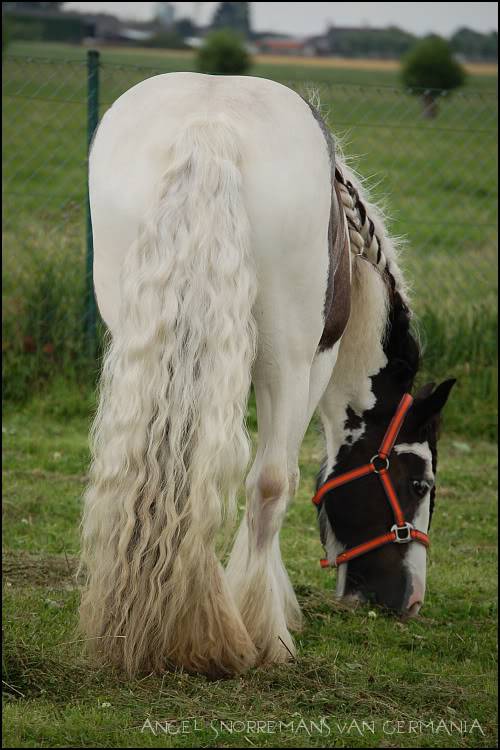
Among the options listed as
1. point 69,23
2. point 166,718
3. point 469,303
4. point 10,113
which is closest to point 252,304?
point 166,718

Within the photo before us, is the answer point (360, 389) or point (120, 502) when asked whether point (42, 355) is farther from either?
point (120, 502)

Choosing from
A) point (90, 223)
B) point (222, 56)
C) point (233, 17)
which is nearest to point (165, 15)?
point (233, 17)

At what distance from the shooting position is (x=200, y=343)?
8.46 ft

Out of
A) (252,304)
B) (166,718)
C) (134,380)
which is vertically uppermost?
(252,304)

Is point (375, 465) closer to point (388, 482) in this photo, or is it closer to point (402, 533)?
point (388, 482)

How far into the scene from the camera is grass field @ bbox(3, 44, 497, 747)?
2.53 metres

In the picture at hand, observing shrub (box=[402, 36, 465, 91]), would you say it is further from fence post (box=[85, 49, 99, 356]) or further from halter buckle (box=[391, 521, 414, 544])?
halter buckle (box=[391, 521, 414, 544])

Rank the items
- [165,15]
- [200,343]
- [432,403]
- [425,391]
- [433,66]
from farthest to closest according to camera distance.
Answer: [165,15]
[433,66]
[425,391]
[432,403]
[200,343]

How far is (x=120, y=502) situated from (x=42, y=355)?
399cm

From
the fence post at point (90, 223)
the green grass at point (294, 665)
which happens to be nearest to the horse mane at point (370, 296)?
the green grass at point (294, 665)

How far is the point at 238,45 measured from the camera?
2239cm

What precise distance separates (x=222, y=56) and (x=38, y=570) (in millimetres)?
19195

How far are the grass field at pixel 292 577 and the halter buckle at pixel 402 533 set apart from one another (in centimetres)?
31

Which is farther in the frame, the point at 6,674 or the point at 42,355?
the point at 42,355
